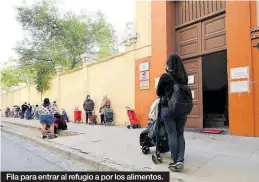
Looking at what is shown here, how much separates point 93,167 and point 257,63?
15.9 ft

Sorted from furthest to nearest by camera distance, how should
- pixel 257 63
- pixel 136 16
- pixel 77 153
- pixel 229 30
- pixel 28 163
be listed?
pixel 136 16
pixel 229 30
pixel 257 63
pixel 77 153
pixel 28 163

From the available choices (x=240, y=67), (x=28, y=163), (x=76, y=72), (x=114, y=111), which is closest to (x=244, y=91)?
(x=240, y=67)

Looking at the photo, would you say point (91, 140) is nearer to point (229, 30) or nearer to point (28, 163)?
point (28, 163)

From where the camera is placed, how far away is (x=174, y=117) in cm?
478

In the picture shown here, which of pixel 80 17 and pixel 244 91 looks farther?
pixel 80 17

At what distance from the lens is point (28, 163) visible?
6.14 meters

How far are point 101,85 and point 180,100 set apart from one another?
11.0m

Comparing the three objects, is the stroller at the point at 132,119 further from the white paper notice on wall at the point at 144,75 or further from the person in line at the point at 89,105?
the person in line at the point at 89,105

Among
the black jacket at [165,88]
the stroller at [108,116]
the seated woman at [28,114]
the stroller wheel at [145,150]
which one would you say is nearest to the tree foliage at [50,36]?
the seated woman at [28,114]

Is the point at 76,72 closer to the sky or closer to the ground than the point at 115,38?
closer to the ground

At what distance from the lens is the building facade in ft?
25.4

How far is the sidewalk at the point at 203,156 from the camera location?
4.39 metres

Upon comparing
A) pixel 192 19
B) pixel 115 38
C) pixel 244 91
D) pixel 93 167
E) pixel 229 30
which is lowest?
pixel 93 167

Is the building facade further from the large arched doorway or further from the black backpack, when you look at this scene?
the black backpack
